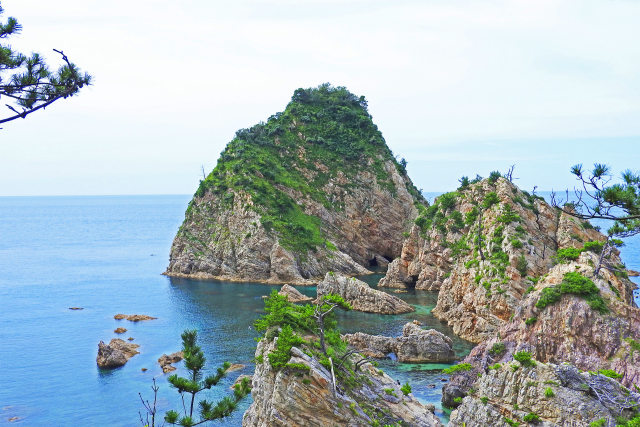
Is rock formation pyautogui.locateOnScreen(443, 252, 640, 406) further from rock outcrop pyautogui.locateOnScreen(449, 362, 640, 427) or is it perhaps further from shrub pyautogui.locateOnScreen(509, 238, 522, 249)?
shrub pyautogui.locateOnScreen(509, 238, 522, 249)

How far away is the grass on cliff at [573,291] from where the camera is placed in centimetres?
4691

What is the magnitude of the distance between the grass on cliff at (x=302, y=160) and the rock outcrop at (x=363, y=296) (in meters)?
20.9

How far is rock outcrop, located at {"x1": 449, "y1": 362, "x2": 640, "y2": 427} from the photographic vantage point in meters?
28.4

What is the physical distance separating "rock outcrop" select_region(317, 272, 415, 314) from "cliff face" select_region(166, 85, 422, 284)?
50.6ft

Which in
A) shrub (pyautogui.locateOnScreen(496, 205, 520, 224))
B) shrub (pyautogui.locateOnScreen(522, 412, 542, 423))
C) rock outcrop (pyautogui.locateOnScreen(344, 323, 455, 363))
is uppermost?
shrub (pyautogui.locateOnScreen(496, 205, 520, 224))

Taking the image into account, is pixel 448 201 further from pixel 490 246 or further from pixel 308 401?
pixel 308 401

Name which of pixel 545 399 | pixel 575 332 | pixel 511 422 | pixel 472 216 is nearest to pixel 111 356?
pixel 511 422

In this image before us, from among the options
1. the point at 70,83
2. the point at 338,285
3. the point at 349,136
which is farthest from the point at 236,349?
the point at 349,136

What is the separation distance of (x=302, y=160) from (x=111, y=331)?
6651 centimetres

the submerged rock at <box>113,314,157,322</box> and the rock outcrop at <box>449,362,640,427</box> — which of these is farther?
the submerged rock at <box>113,314,157,322</box>

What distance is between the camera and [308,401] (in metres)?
31.5

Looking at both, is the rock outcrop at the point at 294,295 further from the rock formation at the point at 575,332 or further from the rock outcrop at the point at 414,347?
the rock formation at the point at 575,332

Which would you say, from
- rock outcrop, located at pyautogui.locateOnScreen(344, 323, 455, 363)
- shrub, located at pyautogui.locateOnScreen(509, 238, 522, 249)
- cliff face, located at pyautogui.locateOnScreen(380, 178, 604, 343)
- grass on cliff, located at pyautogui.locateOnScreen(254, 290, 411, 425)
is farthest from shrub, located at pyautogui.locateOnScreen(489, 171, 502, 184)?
grass on cliff, located at pyautogui.locateOnScreen(254, 290, 411, 425)

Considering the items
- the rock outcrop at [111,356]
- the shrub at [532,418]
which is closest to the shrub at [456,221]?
the rock outcrop at [111,356]
